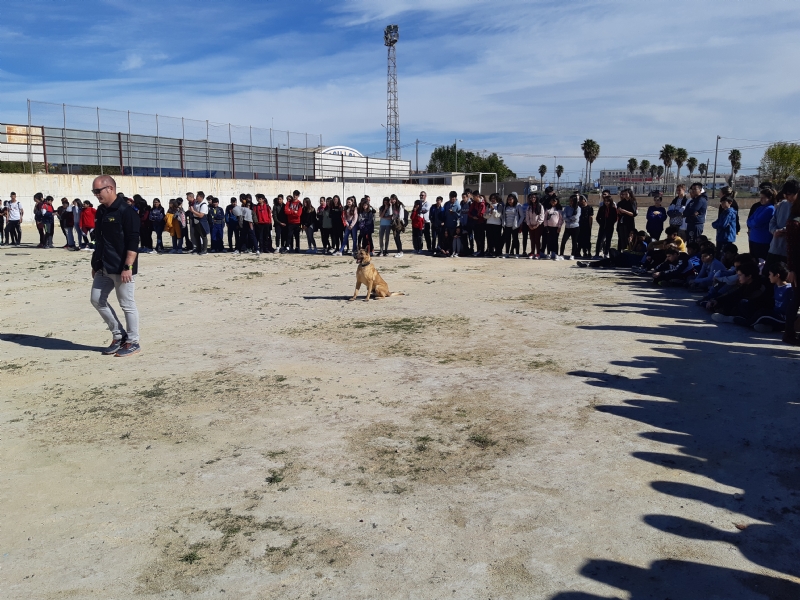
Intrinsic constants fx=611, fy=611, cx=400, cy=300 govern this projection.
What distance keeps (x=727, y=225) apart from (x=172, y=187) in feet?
84.3

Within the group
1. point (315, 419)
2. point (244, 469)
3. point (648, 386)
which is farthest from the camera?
point (648, 386)

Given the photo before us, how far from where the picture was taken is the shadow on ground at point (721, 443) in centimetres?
284

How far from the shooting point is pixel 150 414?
5.02 metres

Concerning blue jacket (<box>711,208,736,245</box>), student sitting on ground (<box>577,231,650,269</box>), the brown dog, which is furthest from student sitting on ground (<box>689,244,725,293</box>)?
the brown dog

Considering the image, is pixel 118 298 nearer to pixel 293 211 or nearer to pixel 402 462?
pixel 402 462

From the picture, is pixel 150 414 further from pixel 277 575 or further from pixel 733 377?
pixel 733 377

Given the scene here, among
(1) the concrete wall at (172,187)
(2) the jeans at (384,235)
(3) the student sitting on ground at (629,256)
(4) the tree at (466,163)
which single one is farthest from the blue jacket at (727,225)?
(4) the tree at (466,163)

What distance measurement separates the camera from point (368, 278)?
998 centimetres

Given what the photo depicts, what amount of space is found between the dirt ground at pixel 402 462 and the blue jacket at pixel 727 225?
14.2ft

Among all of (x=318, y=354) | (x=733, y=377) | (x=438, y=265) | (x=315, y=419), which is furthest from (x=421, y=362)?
(x=438, y=265)

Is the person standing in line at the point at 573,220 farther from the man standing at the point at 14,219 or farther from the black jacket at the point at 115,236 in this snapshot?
the man standing at the point at 14,219

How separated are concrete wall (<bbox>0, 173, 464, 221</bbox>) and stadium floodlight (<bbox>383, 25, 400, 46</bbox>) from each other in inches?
972

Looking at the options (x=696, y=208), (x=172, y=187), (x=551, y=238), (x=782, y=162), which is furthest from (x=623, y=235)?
(x=782, y=162)

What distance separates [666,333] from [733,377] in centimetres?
187
